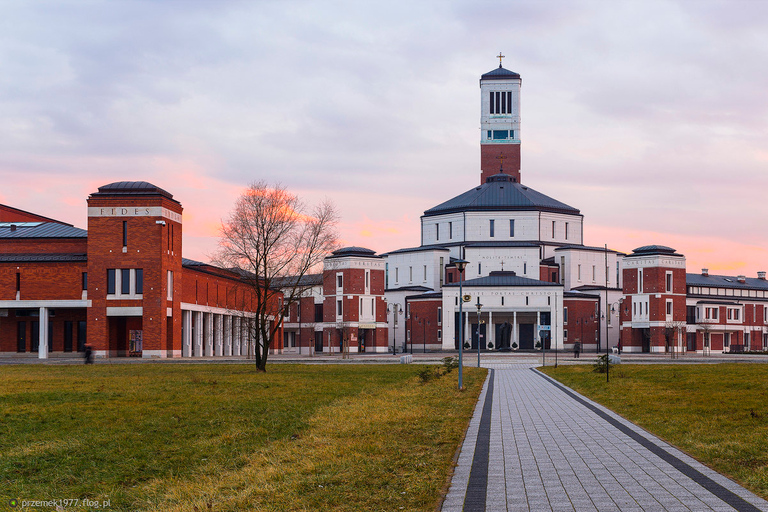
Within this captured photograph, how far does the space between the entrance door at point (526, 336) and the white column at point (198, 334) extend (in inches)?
1808

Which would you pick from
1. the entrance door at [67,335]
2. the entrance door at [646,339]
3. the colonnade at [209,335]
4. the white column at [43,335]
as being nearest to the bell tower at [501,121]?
the entrance door at [646,339]

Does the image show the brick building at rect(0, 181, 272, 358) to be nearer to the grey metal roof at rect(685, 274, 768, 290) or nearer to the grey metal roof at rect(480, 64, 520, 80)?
the grey metal roof at rect(480, 64, 520, 80)

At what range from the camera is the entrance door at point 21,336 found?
236ft

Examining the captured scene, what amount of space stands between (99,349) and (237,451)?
186 feet

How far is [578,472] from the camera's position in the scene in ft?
38.4

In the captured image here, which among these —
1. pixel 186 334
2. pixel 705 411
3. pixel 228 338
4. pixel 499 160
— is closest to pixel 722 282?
pixel 499 160

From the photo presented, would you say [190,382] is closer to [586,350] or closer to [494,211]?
[586,350]

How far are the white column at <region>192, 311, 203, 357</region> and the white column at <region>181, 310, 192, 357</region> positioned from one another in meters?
1.58

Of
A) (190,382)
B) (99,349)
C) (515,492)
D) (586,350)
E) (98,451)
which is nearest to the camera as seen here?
(515,492)

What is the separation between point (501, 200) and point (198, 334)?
5801cm

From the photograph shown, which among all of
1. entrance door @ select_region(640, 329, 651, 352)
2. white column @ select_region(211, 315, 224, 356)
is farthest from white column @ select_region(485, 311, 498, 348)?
white column @ select_region(211, 315, 224, 356)

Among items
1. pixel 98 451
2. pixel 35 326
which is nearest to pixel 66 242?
pixel 35 326

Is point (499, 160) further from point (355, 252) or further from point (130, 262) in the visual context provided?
point (130, 262)

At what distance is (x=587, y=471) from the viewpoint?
11.8 m
